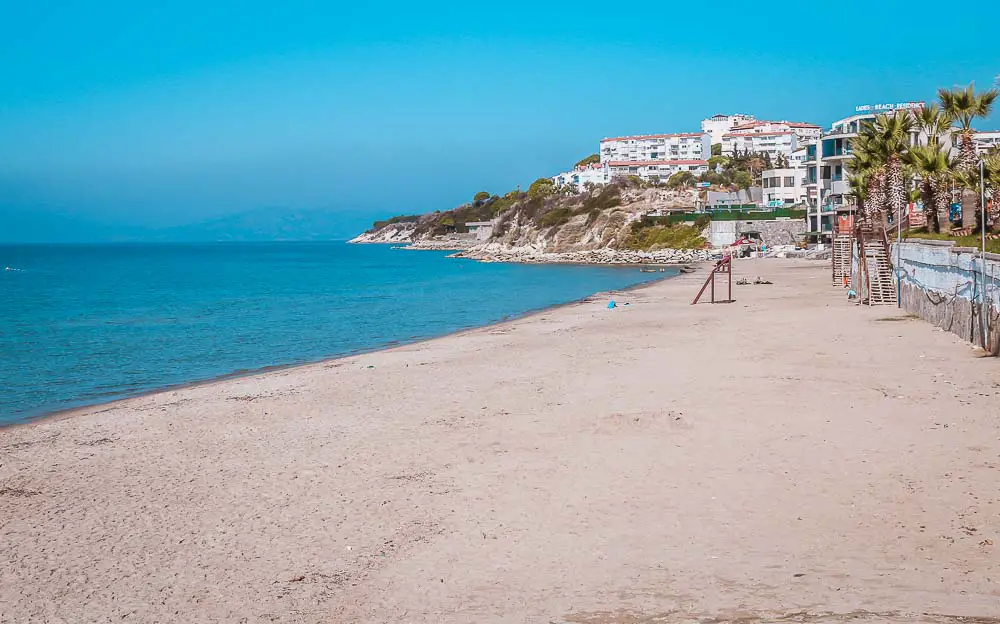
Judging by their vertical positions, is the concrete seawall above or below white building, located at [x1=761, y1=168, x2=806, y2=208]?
below

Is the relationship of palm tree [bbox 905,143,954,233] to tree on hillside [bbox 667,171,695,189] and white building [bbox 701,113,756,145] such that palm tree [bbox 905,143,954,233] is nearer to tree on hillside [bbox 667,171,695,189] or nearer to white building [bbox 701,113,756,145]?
tree on hillside [bbox 667,171,695,189]

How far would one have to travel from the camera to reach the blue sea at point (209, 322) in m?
22.9

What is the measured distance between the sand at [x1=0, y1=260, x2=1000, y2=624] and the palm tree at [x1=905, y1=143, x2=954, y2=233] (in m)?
17.9

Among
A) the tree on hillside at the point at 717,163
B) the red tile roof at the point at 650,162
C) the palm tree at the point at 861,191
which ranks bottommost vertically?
the palm tree at the point at 861,191

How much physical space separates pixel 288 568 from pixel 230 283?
2877 inches

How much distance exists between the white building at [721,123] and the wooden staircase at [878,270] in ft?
524

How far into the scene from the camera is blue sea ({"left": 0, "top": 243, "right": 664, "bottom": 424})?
22859 mm

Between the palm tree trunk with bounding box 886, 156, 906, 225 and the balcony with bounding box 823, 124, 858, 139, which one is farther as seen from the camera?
the balcony with bounding box 823, 124, 858, 139

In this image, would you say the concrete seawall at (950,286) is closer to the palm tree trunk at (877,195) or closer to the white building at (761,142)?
the palm tree trunk at (877,195)

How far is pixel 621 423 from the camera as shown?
1284cm

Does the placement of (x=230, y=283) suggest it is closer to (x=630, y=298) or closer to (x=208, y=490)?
(x=630, y=298)

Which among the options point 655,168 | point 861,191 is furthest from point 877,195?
point 655,168

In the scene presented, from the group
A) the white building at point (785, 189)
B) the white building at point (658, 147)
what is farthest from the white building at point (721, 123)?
the white building at point (785, 189)

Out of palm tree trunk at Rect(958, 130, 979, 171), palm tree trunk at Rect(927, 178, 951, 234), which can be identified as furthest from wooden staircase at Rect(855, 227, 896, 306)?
palm tree trunk at Rect(927, 178, 951, 234)
